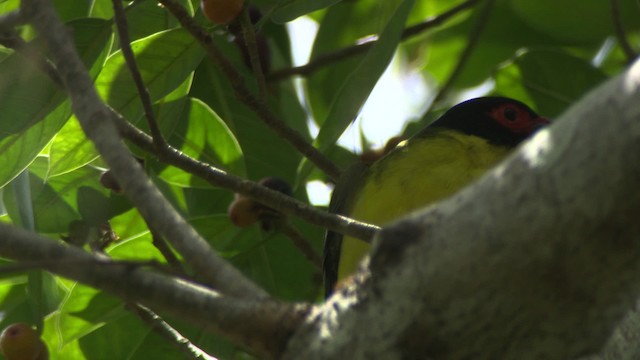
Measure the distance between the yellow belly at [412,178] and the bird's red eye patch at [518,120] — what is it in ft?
0.63

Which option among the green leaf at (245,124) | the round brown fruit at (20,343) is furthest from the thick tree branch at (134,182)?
the green leaf at (245,124)

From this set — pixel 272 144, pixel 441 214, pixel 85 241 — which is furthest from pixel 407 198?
pixel 441 214

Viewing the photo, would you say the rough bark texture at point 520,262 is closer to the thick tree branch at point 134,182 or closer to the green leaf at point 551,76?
the thick tree branch at point 134,182

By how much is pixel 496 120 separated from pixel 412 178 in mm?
697

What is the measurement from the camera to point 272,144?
13.5 ft

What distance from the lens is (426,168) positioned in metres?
3.73

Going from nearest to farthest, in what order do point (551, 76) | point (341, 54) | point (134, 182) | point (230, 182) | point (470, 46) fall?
point (134, 182), point (230, 182), point (551, 76), point (341, 54), point (470, 46)

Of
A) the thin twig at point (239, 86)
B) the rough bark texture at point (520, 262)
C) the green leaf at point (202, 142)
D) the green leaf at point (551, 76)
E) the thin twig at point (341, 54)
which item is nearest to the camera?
the rough bark texture at point (520, 262)

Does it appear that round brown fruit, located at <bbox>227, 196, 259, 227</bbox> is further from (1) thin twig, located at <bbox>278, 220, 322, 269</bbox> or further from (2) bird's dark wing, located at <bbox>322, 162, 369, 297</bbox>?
(2) bird's dark wing, located at <bbox>322, 162, 369, 297</bbox>

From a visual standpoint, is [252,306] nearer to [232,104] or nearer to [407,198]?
[407,198]

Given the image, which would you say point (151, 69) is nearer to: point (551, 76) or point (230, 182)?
point (230, 182)

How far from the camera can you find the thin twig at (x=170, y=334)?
2.85 meters

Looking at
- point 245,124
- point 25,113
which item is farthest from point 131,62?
point 245,124

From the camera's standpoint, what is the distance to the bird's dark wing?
12.6 ft
